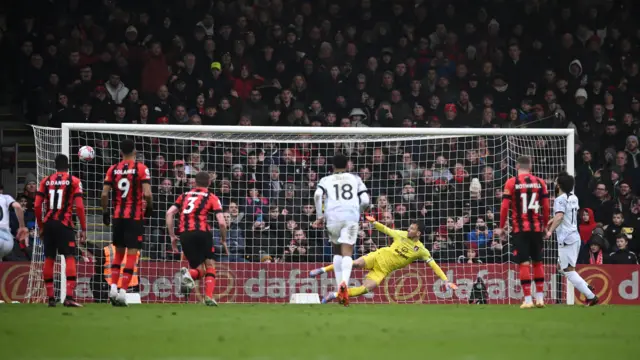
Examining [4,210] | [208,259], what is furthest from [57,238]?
[4,210]

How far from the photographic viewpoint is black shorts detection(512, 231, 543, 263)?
15.3 metres

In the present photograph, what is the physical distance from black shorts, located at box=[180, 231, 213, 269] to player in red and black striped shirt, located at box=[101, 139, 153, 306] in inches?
31.8

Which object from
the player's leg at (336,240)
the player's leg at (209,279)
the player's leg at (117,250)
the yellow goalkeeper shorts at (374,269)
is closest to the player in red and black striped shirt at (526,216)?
the player's leg at (336,240)

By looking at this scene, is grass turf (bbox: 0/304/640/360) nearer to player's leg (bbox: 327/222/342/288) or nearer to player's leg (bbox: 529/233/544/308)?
player's leg (bbox: 529/233/544/308)

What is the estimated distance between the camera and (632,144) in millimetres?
23109

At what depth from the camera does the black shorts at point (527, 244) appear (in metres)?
15.3

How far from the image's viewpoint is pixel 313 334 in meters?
9.98

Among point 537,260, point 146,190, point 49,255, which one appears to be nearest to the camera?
point 146,190

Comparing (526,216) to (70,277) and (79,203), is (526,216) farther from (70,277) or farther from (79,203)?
(70,277)

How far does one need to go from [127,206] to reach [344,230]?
3.07 meters

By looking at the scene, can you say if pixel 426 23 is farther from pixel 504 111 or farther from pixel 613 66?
pixel 613 66

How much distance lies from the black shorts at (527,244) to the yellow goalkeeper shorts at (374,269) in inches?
129

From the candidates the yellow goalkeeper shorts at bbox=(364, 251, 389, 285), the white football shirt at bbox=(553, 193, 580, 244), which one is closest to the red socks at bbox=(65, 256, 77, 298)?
the yellow goalkeeper shorts at bbox=(364, 251, 389, 285)

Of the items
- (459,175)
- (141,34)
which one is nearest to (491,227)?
(459,175)
